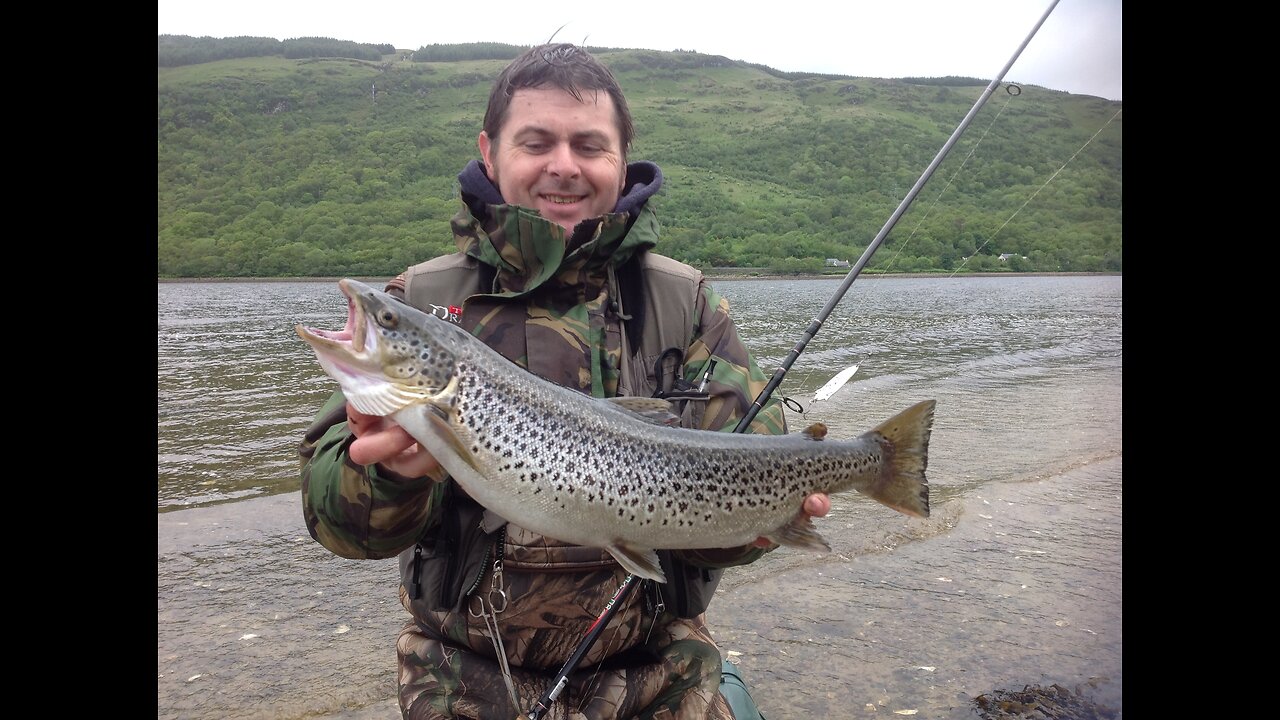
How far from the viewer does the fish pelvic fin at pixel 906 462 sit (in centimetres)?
317

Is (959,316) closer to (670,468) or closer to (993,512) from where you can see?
(993,512)

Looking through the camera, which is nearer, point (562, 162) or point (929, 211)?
point (562, 162)

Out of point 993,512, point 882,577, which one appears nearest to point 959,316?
point 993,512

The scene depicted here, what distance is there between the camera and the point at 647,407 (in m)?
3.00

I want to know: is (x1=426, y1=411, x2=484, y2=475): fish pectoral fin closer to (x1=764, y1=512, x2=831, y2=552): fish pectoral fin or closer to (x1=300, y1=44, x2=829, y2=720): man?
(x1=300, y1=44, x2=829, y2=720): man

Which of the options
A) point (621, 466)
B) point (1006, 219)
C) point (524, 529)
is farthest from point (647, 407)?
point (1006, 219)

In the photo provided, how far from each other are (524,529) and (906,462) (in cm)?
158

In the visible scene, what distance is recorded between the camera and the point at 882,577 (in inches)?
235

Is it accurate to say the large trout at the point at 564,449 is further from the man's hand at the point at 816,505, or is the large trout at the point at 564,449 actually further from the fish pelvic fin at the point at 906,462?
the fish pelvic fin at the point at 906,462

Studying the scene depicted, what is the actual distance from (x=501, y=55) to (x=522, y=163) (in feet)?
613

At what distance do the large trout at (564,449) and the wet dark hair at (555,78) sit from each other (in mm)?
1123

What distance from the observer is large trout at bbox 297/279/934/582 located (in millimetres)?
2678

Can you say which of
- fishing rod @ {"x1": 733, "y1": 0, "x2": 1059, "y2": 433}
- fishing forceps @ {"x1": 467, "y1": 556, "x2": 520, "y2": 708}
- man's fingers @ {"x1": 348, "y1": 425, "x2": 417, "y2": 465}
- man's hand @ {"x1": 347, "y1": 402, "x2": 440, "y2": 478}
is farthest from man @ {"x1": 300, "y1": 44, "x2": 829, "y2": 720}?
fishing rod @ {"x1": 733, "y1": 0, "x2": 1059, "y2": 433}

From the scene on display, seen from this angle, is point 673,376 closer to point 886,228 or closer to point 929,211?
point 886,228
